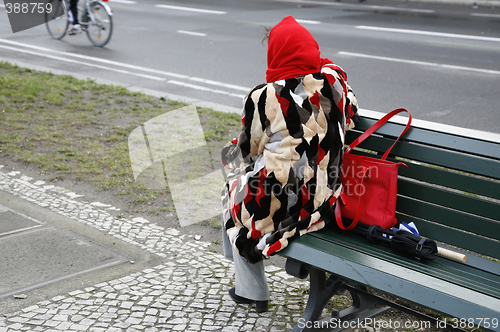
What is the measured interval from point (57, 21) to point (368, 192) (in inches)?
446

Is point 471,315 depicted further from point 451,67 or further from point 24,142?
point 451,67

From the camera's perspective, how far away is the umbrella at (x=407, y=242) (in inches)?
100

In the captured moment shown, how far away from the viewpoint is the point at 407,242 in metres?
2.57

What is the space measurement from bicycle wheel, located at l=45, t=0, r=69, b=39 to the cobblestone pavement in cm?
962

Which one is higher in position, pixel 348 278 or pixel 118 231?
pixel 348 278

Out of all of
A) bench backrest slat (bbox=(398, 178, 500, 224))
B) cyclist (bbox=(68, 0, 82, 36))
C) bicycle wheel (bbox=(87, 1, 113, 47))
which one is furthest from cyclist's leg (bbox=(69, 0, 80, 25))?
bench backrest slat (bbox=(398, 178, 500, 224))

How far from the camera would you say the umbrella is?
100 inches

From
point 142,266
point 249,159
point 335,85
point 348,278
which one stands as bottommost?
point 142,266

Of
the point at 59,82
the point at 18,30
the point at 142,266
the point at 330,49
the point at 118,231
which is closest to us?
the point at 142,266

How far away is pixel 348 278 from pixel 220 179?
269 cm

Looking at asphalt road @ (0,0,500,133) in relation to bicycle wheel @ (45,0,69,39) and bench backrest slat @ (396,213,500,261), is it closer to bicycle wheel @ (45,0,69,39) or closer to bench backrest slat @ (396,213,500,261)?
bicycle wheel @ (45,0,69,39)

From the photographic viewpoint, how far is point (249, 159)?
112 inches

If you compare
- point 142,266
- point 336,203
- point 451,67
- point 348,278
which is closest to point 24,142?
point 142,266

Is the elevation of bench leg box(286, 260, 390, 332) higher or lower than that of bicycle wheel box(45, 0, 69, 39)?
lower
